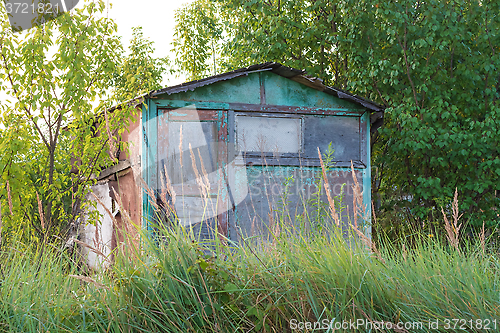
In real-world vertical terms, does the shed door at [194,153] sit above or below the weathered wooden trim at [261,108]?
below

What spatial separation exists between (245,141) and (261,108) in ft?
1.99

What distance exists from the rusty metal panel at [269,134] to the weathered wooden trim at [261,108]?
141mm

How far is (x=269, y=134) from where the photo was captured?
23.9 feet

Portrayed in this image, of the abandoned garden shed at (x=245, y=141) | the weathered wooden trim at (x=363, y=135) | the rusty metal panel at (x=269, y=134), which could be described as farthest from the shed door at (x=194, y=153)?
the weathered wooden trim at (x=363, y=135)

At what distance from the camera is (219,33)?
45.4 feet

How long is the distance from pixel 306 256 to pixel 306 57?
8.69m

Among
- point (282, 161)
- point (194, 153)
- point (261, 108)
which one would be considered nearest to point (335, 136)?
point (282, 161)

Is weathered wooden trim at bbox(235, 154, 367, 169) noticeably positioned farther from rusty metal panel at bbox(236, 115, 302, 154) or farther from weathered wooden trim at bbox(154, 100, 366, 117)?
weathered wooden trim at bbox(154, 100, 366, 117)

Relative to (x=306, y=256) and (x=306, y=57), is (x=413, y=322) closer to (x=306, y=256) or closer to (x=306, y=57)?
(x=306, y=256)

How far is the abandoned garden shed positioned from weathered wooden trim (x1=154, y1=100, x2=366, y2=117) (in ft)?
0.05

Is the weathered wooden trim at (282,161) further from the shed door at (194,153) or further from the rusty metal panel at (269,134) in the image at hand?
the shed door at (194,153)

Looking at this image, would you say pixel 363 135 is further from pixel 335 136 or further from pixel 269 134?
pixel 269 134

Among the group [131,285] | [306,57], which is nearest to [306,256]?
[131,285]

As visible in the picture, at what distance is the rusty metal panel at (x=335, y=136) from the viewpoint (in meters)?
7.50
